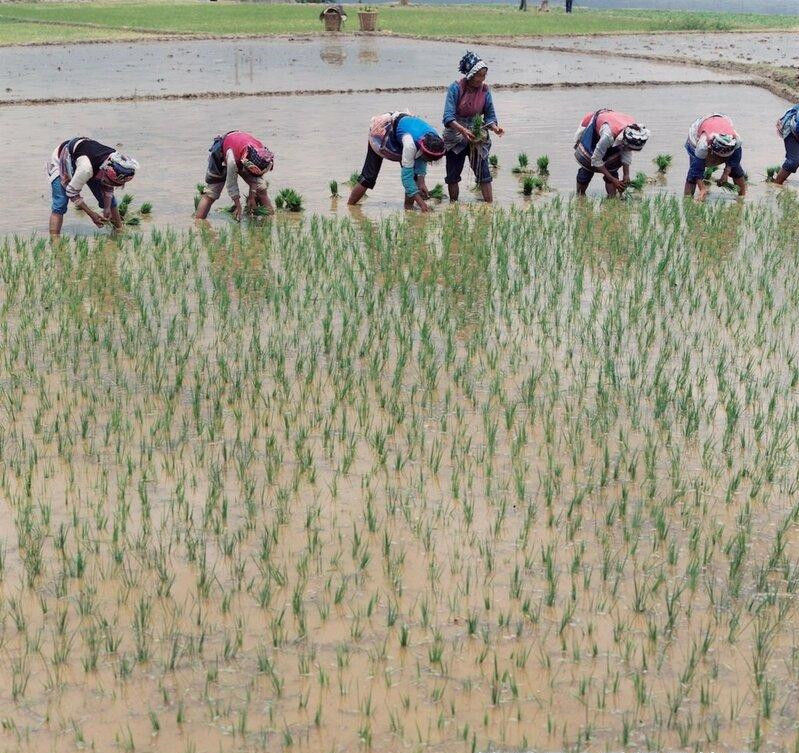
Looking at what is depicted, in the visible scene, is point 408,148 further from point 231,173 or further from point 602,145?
point 602,145

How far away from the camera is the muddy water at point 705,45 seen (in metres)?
26.8

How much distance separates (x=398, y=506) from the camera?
4805 millimetres

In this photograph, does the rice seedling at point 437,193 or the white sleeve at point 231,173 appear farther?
the rice seedling at point 437,193

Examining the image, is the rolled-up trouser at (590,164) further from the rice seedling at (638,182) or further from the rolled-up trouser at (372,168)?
the rolled-up trouser at (372,168)

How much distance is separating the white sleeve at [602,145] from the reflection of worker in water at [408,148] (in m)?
1.45

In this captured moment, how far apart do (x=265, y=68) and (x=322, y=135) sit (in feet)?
29.6

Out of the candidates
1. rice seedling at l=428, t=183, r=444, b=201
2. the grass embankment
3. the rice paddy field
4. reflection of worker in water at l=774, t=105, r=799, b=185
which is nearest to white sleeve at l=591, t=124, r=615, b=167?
rice seedling at l=428, t=183, r=444, b=201

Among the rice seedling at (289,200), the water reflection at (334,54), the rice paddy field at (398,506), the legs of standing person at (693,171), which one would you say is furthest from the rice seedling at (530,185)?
the water reflection at (334,54)

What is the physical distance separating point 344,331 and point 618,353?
1.44 metres

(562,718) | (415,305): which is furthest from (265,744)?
(415,305)

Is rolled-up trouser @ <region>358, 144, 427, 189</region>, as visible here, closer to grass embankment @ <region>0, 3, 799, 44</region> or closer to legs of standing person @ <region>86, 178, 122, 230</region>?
legs of standing person @ <region>86, 178, 122, 230</region>

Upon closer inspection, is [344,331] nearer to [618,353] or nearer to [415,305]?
[415,305]

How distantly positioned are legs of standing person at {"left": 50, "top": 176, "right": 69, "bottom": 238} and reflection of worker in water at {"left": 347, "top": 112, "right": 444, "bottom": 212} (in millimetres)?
2479

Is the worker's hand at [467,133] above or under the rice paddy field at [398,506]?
above
